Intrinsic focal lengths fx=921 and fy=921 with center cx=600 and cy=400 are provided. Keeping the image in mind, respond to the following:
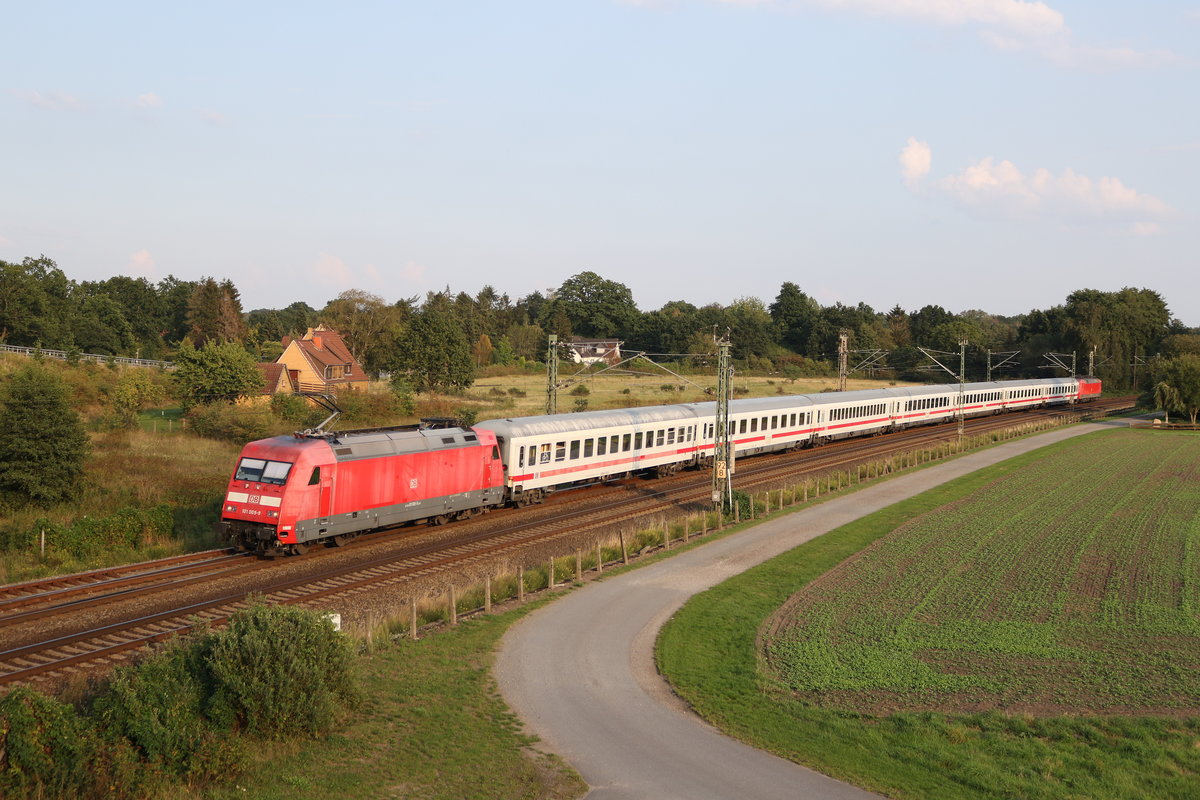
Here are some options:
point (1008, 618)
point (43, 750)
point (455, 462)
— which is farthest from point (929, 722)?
point (455, 462)

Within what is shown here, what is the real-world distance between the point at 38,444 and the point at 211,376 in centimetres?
2200

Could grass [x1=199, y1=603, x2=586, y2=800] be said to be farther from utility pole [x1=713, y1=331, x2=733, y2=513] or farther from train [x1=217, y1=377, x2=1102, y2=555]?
utility pole [x1=713, y1=331, x2=733, y2=513]

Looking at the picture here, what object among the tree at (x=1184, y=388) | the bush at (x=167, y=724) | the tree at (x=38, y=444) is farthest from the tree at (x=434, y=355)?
the bush at (x=167, y=724)

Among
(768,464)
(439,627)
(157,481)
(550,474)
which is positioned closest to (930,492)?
(768,464)

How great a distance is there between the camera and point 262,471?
26578 mm

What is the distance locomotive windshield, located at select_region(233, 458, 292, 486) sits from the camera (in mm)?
26188

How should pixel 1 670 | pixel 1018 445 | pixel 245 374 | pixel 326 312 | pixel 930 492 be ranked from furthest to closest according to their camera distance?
pixel 326 312, pixel 1018 445, pixel 245 374, pixel 930 492, pixel 1 670

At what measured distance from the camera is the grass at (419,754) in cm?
1274

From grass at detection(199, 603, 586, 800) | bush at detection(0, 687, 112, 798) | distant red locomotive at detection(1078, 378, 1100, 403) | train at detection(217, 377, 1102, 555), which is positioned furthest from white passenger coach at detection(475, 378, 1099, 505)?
distant red locomotive at detection(1078, 378, 1100, 403)

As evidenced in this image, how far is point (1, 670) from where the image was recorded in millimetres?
18016

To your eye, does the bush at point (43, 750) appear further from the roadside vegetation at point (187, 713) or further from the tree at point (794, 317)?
the tree at point (794, 317)

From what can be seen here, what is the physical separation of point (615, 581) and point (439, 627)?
20.8ft

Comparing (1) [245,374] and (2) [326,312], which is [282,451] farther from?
(2) [326,312]

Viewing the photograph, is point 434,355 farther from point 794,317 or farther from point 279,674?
point 794,317
